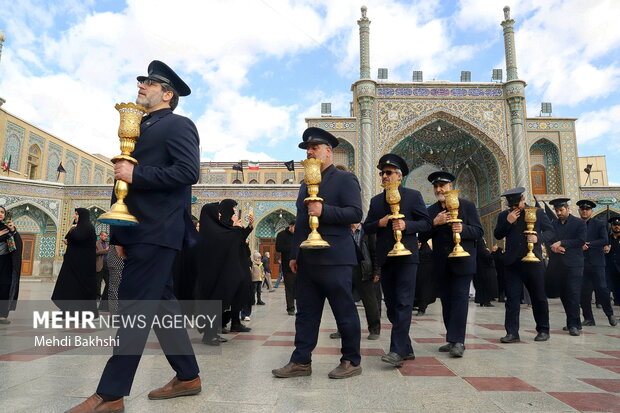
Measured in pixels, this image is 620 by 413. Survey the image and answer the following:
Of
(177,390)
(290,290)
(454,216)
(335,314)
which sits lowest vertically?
(177,390)

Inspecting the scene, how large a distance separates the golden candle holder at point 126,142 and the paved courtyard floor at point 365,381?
0.87m

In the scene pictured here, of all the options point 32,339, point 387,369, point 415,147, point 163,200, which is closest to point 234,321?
point 32,339

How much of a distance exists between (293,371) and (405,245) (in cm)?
119

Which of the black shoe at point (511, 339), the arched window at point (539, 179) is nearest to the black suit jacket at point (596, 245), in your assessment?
the black shoe at point (511, 339)

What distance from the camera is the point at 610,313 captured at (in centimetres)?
521

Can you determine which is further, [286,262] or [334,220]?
[286,262]

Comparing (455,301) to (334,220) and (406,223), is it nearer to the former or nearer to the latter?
(406,223)

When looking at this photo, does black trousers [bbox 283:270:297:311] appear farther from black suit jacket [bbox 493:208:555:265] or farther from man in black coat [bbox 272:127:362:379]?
man in black coat [bbox 272:127:362:379]

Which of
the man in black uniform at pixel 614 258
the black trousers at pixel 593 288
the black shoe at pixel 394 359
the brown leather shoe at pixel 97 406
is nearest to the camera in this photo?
the brown leather shoe at pixel 97 406

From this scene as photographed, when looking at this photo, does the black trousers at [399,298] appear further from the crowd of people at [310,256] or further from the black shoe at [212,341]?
the black shoe at [212,341]

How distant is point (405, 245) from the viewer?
3.02 metres

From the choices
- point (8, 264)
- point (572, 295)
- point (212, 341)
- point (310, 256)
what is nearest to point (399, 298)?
point (310, 256)

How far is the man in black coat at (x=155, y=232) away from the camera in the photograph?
181 centimetres

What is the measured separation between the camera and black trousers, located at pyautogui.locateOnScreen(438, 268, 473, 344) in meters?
3.14
